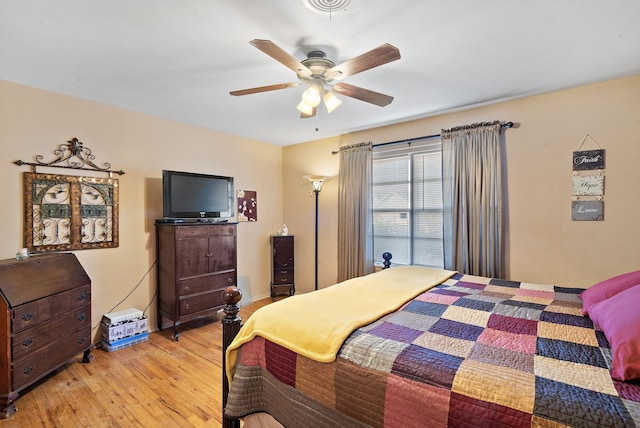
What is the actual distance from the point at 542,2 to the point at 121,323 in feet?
13.6

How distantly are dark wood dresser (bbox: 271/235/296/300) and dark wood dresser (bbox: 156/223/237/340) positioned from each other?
897 millimetres

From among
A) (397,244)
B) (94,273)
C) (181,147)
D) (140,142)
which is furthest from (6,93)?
(397,244)

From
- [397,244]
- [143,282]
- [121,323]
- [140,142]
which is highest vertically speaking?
[140,142]

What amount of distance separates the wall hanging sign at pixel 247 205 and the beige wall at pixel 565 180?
283 centimetres

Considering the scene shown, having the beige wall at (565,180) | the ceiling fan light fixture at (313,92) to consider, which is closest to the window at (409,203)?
the beige wall at (565,180)

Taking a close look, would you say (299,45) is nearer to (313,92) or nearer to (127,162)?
(313,92)

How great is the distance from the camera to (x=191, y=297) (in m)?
3.31

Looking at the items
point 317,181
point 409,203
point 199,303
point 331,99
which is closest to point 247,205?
point 317,181

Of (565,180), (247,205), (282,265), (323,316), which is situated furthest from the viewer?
(282,265)

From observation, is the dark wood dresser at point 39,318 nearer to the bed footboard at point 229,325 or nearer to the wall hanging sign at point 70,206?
the wall hanging sign at point 70,206

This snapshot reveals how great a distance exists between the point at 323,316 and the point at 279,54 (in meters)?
A: 1.44

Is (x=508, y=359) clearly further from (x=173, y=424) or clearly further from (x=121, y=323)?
(x=121, y=323)

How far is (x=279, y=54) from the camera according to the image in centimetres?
164

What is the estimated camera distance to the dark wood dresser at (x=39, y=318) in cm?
200
